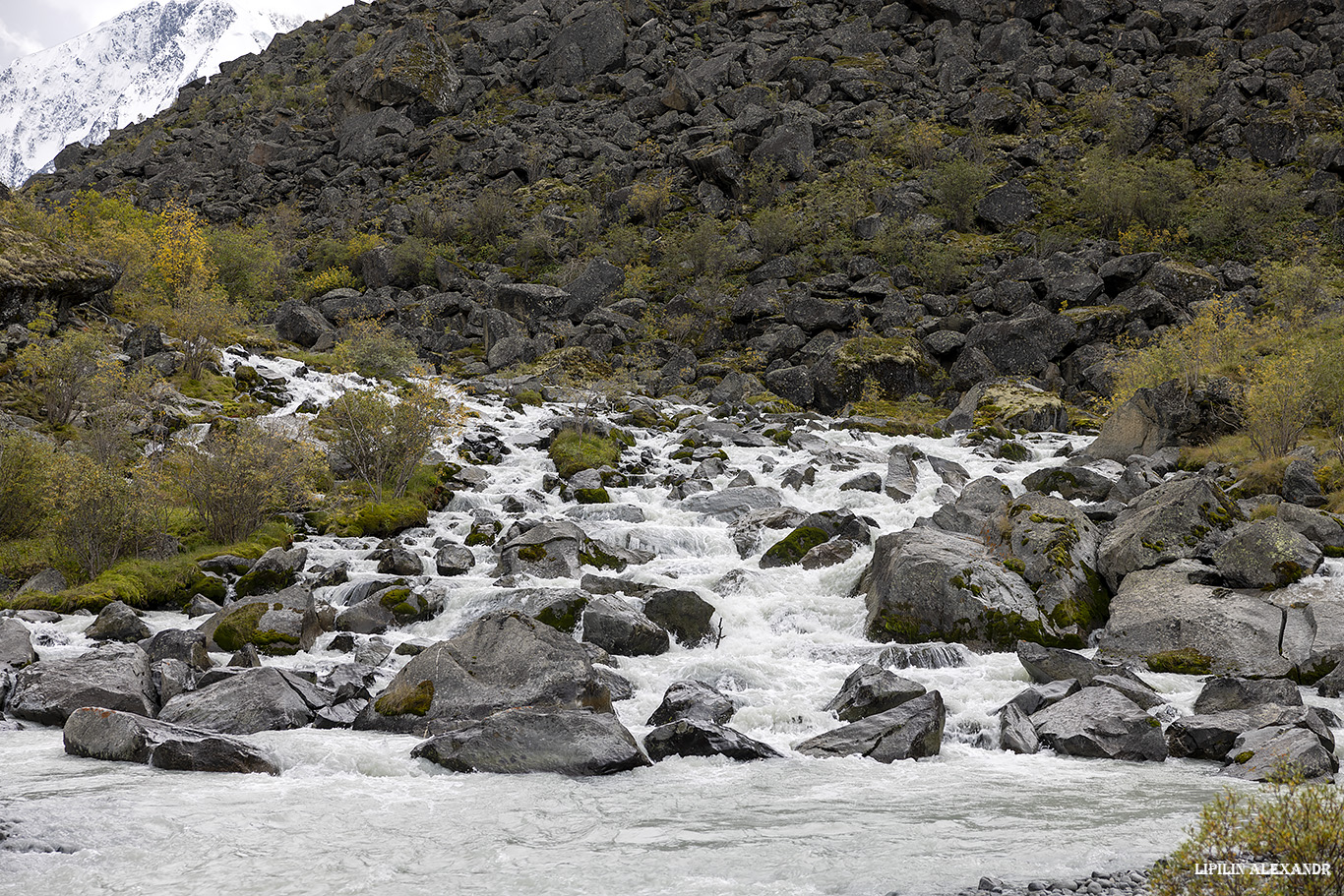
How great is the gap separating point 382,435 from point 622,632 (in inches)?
567

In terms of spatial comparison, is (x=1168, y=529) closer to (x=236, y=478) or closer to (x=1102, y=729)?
(x=1102, y=729)

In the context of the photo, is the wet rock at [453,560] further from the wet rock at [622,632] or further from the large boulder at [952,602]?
the large boulder at [952,602]

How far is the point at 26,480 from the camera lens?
68.5 feet

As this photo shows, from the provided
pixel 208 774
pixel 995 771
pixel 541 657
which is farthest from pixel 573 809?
pixel 995 771

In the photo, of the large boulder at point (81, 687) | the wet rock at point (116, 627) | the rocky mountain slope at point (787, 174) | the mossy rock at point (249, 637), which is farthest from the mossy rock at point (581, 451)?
the large boulder at point (81, 687)

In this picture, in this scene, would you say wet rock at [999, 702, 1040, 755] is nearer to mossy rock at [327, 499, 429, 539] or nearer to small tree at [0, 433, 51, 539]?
mossy rock at [327, 499, 429, 539]

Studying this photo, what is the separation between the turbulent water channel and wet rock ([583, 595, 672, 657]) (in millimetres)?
999

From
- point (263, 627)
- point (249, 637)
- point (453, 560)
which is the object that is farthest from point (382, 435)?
point (249, 637)

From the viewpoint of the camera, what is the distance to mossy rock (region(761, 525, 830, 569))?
75.1 ft

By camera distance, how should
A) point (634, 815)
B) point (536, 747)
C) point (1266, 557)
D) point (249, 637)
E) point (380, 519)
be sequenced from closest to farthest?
point (634, 815), point (536, 747), point (1266, 557), point (249, 637), point (380, 519)

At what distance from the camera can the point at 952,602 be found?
1780cm

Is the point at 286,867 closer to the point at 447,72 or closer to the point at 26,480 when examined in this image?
the point at 26,480

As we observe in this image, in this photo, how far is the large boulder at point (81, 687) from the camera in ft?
43.9

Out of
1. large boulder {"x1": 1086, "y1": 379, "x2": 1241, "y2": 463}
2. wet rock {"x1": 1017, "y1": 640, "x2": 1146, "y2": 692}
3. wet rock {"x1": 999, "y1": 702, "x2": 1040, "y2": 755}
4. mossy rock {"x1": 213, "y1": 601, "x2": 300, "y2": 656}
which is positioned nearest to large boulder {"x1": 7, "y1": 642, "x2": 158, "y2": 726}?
mossy rock {"x1": 213, "y1": 601, "x2": 300, "y2": 656}
